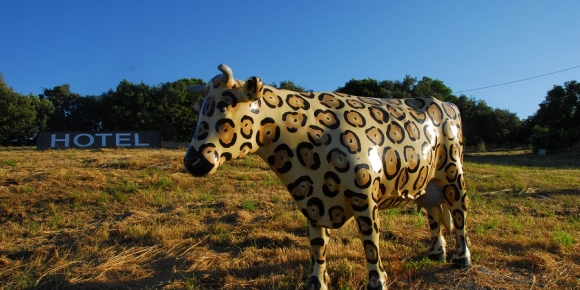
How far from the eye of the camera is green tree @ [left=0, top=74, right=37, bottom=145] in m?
38.9

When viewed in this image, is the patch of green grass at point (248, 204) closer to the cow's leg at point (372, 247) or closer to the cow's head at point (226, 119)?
the cow's leg at point (372, 247)

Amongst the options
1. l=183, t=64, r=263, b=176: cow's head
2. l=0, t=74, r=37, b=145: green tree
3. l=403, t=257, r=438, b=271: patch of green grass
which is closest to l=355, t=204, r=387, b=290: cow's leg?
l=403, t=257, r=438, b=271: patch of green grass

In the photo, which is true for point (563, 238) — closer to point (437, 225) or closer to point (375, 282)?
point (437, 225)

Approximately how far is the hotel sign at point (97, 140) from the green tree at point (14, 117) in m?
20.2

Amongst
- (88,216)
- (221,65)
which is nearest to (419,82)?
(88,216)

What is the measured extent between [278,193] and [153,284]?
5.85 m

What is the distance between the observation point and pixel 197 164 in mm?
3295

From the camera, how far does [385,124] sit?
426cm

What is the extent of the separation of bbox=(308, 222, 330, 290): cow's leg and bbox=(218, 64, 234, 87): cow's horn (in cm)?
173

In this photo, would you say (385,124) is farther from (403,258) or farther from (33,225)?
(33,225)

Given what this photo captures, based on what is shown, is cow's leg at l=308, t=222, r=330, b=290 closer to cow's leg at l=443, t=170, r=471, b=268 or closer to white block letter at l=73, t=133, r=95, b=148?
cow's leg at l=443, t=170, r=471, b=268

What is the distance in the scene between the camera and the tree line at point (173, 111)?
130 ft

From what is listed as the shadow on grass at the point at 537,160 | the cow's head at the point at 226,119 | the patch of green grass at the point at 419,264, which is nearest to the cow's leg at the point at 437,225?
the patch of green grass at the point at 419,264

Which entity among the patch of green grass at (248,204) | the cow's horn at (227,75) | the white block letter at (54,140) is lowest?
the patch of green grass at (248,204)
